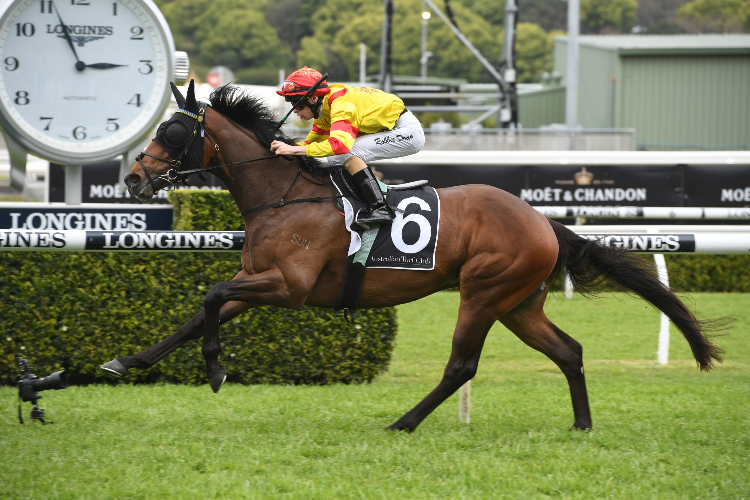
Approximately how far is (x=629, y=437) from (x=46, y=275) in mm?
3850

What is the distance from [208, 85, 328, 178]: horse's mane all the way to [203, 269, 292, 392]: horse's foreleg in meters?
0.71

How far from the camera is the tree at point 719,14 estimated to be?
59.8 m

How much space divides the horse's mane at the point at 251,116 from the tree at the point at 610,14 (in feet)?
253

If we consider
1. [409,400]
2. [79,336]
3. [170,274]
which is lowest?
[409,400]

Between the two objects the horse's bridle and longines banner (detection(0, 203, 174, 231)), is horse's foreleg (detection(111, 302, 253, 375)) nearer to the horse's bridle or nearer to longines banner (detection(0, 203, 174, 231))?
the horse's bridle

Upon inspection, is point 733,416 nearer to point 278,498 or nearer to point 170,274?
point 278,498

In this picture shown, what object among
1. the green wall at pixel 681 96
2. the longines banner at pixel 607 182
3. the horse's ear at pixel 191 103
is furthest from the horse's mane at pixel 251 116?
the green wall at pixel 681 96

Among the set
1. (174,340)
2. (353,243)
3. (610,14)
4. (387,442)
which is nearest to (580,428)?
(387,442)

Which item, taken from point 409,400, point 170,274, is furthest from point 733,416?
point 170,274

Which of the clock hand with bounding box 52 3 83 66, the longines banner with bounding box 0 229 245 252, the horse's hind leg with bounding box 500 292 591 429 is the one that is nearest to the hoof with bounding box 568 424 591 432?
the horse's hind leg with bounding box 500 292 591 429

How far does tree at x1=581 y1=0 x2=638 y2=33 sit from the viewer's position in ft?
253

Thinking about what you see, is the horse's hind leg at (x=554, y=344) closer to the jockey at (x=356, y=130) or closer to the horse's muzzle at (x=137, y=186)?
the jockey at (x=356, y=130)

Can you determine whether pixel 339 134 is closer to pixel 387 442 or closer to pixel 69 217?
pixel 387 442

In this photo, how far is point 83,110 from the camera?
525cm
